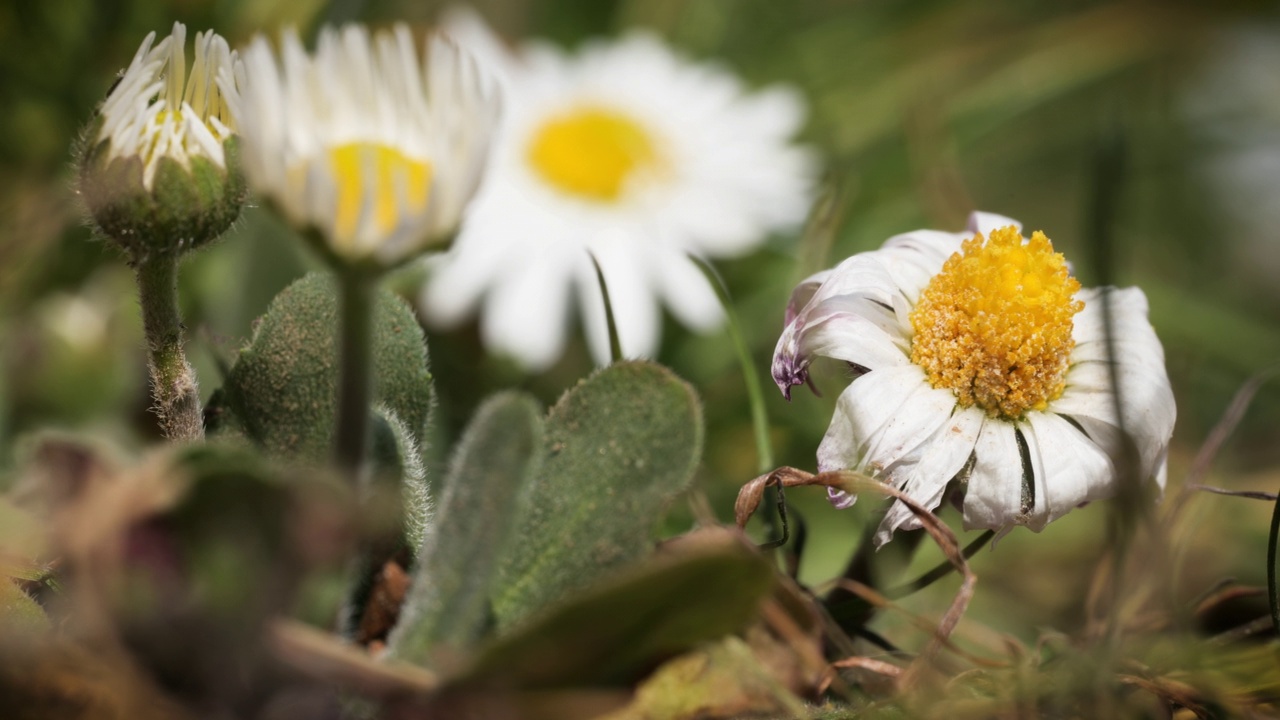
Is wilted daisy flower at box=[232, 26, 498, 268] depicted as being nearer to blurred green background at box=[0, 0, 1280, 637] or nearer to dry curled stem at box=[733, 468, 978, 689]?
blurred green background at box=[0, 0, 1280, 637]

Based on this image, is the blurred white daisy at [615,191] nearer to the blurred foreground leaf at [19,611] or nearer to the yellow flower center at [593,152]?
the yellow flower center at [593,152]

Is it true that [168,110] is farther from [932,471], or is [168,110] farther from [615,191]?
[615,191]

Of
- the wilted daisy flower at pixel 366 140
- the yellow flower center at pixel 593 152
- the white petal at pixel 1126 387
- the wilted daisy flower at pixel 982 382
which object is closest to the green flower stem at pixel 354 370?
the wilted daisy flower at pixel 366 140

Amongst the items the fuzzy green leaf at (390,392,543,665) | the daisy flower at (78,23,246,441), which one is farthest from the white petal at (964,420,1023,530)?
the daisy flower at (78,23,246,441)

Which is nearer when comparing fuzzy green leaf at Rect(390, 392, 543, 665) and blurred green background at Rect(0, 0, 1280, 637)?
fuzzy green leaf at Rect(390, 392, 543, 665)

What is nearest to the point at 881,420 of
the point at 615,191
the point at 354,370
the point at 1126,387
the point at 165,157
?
the point at 1126,387

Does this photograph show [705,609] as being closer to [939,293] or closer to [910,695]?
[910,695]

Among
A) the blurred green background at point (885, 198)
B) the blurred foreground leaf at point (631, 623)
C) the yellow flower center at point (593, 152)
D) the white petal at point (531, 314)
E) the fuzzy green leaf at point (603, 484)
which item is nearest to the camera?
the blurred foreground leaf at point (631, 623)
